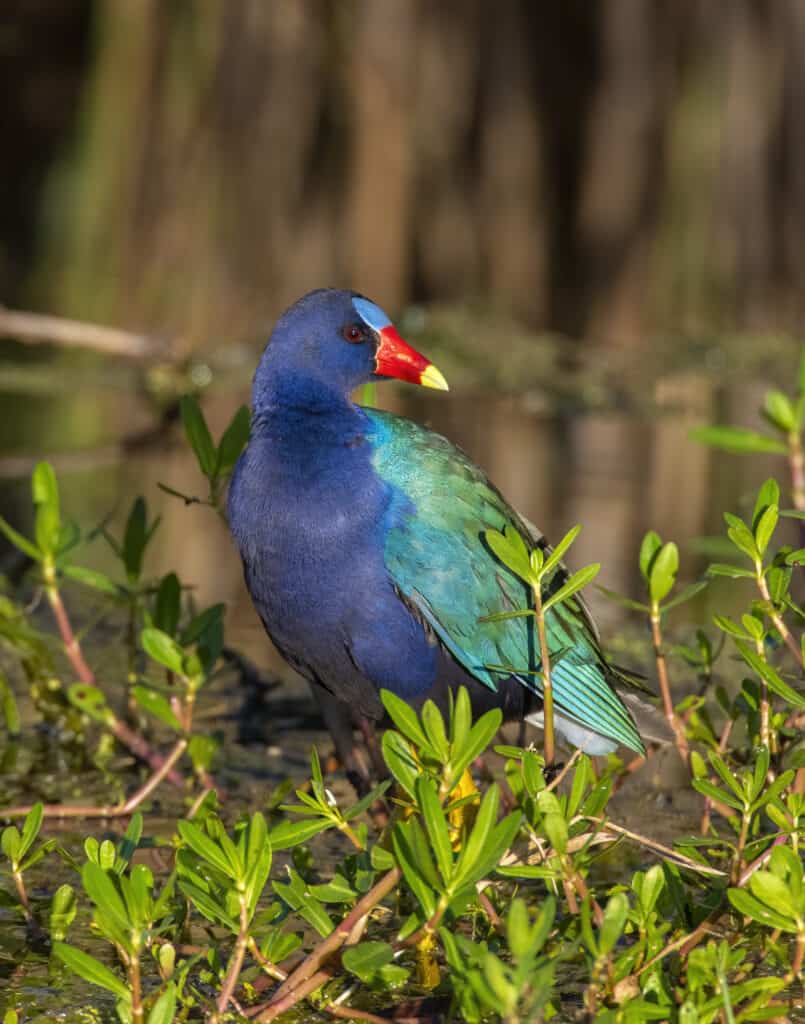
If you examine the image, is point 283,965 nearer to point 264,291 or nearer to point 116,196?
point 264,291

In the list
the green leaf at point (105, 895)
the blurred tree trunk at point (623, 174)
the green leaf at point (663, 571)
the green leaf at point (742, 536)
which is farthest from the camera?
the blurred tree trunk at point (623, 174)

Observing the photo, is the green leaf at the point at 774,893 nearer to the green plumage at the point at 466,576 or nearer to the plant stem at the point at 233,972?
the plant stem at the point at 233,972

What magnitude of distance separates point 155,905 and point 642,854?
1127 mm

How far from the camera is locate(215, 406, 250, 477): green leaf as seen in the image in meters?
2.96

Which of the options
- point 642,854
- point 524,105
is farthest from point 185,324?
point 642,854

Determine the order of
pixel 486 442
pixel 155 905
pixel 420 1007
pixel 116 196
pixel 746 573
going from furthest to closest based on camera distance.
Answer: pixel 116 196 → pixel 486 442 → pixel 746 573 → pixel 420 1007 → pixel 155 905

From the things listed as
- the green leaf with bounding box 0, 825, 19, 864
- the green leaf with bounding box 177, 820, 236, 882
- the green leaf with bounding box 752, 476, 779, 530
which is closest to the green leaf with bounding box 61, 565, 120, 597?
the green leaf with bounding box 0, 825, 19, 864

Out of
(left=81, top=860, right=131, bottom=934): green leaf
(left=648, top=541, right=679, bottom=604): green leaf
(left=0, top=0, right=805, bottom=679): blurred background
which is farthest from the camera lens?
→ (left=0, top=0, right=805, bottom=679): blurred background

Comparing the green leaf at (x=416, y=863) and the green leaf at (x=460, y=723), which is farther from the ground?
the green leaf at (x=460, y=723)

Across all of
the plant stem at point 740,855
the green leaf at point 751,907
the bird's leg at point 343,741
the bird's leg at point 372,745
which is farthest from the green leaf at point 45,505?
the green leaf at point 751,907

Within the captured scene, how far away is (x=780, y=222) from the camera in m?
7.66

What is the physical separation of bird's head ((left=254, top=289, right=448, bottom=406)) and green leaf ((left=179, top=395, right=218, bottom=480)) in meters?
0.11

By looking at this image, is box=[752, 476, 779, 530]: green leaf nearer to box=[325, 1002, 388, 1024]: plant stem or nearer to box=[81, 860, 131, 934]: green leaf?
box=[325, 1002, 388, 1024]: plant stem

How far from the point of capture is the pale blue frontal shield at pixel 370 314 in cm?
307
